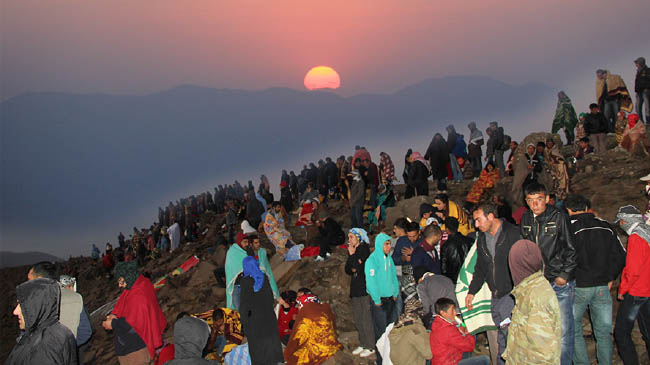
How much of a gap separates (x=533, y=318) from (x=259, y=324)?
3.38 metres

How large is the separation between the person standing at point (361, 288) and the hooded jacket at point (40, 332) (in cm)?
380

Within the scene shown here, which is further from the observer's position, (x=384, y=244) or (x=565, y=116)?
(x=565, y=116)

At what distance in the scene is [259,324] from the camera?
5617mm

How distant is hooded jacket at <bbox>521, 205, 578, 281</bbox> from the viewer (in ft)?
12.8

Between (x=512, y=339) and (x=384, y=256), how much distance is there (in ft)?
8.32

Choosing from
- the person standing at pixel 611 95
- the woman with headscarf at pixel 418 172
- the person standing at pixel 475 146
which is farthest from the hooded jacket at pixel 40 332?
the person standing at pixel 611 95

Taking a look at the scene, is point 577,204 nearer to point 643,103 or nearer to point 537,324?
point 537,324

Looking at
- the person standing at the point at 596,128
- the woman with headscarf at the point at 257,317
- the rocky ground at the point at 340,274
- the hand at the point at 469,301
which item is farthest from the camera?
the person standing at the point at 596,128

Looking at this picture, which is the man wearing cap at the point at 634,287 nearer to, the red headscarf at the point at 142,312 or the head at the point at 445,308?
the head at the point at 445,308

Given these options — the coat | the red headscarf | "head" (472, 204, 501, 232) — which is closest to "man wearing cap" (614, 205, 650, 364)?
"head" (472, 204, 501, 232)

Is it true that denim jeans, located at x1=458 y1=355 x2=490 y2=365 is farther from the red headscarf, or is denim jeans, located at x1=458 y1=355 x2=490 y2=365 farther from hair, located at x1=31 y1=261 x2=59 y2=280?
hair, located at x1=31 y1=261 x2=59 y2=280

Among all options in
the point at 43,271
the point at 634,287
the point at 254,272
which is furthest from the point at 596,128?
the point at 43,271

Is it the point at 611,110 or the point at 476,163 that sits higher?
the point at 611,110

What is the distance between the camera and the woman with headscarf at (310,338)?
5.78 metres
